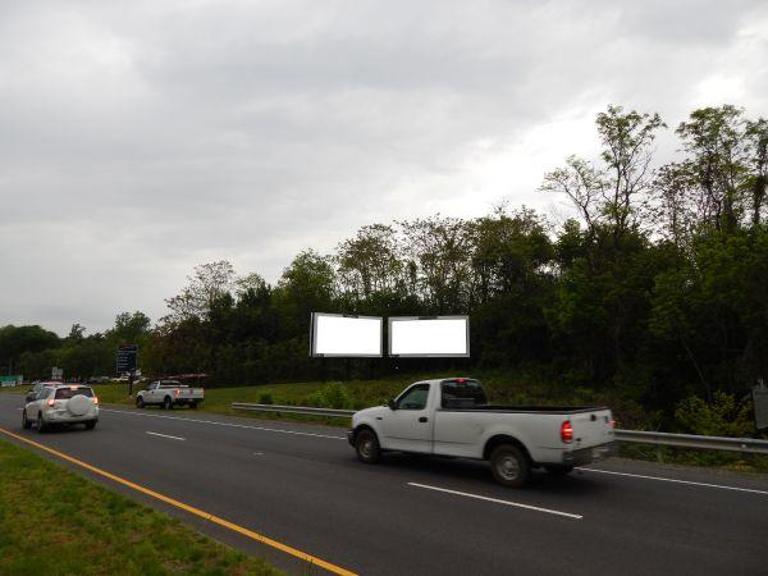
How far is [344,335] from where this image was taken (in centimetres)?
3991

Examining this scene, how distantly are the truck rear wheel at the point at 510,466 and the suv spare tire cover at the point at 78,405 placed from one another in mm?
16292

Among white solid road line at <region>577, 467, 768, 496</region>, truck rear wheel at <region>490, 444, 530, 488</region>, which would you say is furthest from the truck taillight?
white solid road line at <region>577, 467, 768, 496</region>

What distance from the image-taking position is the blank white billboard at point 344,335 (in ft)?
126

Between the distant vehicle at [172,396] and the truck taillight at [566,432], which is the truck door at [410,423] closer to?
the truck taillight at [566,432]

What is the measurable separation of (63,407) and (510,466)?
1678 cm

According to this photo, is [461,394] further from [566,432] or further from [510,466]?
[566,432]

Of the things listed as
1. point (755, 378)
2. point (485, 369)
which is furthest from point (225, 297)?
point (755, 378)

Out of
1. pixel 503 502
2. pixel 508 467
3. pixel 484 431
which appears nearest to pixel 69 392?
pixel 484 431

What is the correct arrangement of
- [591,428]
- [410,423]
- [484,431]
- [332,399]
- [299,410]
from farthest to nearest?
[332,399] < [299,410] < [410,423] < [484,431] < [591,428]

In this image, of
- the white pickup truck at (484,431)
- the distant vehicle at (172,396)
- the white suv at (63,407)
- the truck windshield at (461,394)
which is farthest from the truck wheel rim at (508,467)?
the distant vehicle at (172,396)

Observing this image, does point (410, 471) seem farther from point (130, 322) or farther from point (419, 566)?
point (130, 322)

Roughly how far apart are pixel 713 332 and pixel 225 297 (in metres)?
53.3

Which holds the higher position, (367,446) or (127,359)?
(127,359)

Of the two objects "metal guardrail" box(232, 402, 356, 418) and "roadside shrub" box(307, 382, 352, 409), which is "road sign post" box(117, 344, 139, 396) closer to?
"metal guardrail" box(232, 402, 356, 418)
